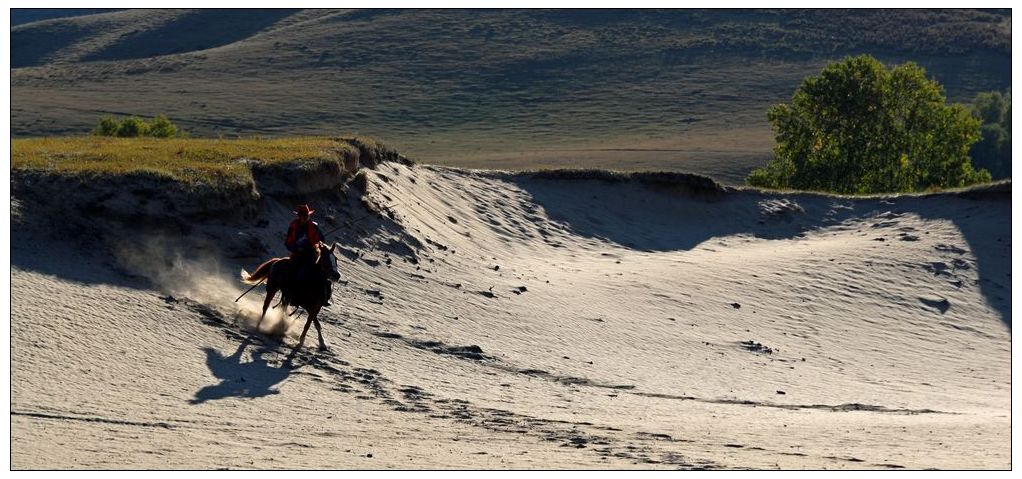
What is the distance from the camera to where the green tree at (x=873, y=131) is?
58406 millimetres

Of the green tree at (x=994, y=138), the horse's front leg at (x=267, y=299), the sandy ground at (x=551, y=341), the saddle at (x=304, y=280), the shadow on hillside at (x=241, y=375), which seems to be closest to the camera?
A: the sandy ground at (x=551, y=341)

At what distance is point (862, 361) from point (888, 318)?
376 cm

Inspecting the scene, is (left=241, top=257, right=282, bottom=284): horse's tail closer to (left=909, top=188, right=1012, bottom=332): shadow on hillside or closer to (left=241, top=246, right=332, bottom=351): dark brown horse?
(left=241, top=246, right=332, bottom=351): dark brown horse

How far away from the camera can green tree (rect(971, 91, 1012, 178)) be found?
105 metres

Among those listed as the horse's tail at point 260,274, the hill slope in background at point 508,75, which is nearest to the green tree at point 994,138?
the hill slope in background at point 508,75

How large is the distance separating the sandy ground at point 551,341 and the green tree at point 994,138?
73490 millimetres

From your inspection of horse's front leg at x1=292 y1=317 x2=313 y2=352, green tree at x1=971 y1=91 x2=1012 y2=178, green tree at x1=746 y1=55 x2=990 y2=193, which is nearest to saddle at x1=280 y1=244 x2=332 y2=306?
horse's front leg at x1=292 y1=317 x2=313 y2=352

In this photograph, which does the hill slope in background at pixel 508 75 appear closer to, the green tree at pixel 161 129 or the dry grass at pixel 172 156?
the green tree at pixel 161 129

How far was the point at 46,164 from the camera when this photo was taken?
22922 millimetres

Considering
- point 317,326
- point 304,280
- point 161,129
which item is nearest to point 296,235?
point 304,280

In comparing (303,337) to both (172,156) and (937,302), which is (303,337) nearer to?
(172,156)

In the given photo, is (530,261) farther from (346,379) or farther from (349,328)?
(346,379)

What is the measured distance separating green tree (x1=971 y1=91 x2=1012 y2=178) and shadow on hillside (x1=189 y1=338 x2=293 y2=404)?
90.7 m

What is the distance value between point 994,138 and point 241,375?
9796cm
